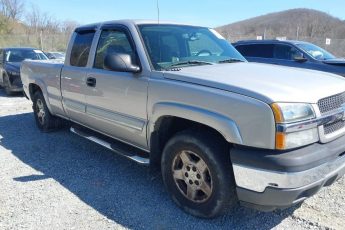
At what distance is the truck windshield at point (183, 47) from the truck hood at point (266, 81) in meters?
0.25

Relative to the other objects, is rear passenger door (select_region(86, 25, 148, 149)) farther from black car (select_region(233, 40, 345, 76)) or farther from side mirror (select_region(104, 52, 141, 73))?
black car (select_region(233, 40, 345, 76))

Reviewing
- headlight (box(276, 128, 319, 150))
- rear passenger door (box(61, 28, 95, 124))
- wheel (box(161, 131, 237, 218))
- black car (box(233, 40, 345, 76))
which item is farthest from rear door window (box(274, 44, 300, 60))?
headlight (box(276, 128, 319, 150))

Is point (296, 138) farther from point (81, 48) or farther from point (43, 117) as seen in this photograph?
point (43, 117)

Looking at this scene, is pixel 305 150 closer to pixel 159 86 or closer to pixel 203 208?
pixel 203 208

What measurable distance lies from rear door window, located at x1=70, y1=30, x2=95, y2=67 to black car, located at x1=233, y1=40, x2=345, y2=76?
20.5ft

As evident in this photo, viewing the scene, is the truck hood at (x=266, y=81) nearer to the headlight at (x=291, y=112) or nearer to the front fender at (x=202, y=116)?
the headlight at (x=291, y=112)

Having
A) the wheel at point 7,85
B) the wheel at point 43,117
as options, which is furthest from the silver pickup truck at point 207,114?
the wheel at point 7,85

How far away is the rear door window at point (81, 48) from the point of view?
4.87 m

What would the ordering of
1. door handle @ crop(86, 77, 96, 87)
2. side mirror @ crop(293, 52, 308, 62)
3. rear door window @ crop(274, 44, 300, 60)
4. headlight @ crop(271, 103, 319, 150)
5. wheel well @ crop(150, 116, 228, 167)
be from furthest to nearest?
1. rear door window @ crop(274, 44, 300, 60)
2. side mirror @ crop(293, 52, 308, 62)
3. door handle @ crop(86, 77, 96, 87)
4. wheel well @ crop(150, 116, 228, 167)
5. headlight @ crop(271, 103, 319, 150)

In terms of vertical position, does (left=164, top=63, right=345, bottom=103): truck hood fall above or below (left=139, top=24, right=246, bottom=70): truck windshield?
below

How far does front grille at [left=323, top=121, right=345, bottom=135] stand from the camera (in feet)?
9.92

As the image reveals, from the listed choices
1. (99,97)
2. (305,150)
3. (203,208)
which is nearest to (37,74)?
(99,97)

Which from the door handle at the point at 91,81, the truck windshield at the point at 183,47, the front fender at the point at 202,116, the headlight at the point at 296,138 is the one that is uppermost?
the truck windshield at the point at 183,47

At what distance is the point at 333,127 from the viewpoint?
10.2 ft
